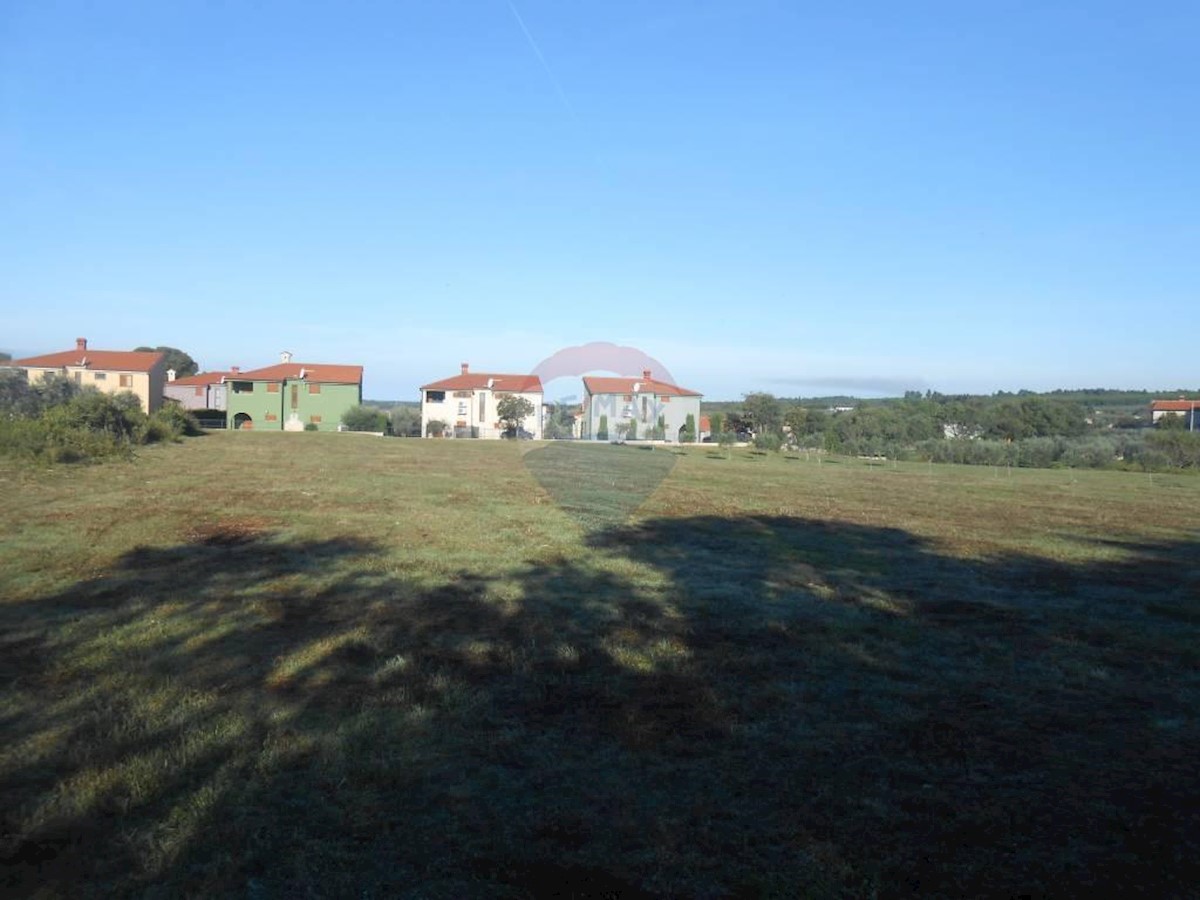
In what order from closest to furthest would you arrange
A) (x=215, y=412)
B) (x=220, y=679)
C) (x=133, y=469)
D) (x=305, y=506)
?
(x=220, y=679)
(x=305, y=506)
(x=133, y=469)
(x=215, y=412)

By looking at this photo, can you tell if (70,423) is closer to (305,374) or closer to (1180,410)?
(305,374)

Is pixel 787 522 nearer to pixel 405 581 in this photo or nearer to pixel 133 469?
pixel 405 581

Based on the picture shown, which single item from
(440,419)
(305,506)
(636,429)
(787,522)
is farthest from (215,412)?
(787,522)

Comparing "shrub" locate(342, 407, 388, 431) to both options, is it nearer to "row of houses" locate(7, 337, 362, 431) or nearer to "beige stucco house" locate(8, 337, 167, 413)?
"row of houses" locate(7, 337, 362, 431)

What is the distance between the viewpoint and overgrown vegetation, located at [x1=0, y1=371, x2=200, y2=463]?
1856cm

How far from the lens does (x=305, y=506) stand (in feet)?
41.6

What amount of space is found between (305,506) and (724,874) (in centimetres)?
1113

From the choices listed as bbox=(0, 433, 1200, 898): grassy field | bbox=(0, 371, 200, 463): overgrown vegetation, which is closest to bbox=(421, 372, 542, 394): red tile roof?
bbox=(0, 371, 200, 463): overgrown vegetation

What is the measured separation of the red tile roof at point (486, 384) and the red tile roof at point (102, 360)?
642 inches

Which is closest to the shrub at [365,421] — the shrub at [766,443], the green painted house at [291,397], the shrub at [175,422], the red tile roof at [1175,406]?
the green painted house at [291,397]

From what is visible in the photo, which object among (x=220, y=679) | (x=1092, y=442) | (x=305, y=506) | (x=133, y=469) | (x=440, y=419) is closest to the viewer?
(x=220, y=679)

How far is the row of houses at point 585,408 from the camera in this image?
54.4 metres

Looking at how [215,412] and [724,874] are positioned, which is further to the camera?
[215,412]

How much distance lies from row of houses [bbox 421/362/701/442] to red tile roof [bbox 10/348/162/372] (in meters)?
16.4
